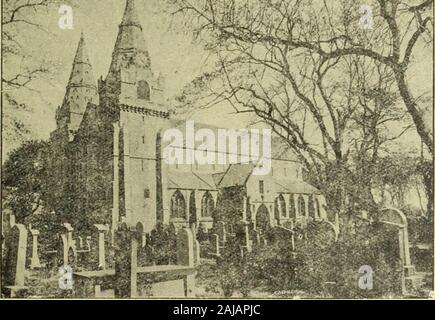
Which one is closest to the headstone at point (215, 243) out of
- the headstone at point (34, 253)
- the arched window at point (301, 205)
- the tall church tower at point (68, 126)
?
the arched window at point (301, 205)

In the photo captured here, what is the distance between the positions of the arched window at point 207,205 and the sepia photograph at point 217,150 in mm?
15

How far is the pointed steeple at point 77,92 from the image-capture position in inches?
217

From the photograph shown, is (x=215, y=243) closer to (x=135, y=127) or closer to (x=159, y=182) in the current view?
(x=159, y=182)

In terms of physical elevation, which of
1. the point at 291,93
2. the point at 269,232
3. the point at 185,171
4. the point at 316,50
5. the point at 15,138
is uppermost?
the point at 316,50

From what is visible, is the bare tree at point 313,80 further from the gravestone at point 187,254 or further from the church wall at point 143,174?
the gravestone at point 187,254

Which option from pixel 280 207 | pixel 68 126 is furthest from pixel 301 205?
pixel 68 126

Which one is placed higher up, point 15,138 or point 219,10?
point 219,10

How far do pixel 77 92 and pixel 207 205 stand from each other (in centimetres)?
184

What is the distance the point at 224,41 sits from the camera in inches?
227

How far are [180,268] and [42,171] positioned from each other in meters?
1.82

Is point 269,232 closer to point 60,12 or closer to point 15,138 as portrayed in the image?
point 15,138

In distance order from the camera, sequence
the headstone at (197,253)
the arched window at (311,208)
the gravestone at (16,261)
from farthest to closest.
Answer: the arched window at (311,208) < the headstone at (197,253) < the gravestone at (16,261)

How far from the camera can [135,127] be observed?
5.64 metres

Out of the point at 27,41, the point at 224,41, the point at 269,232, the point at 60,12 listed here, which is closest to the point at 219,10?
the point at 224,41
